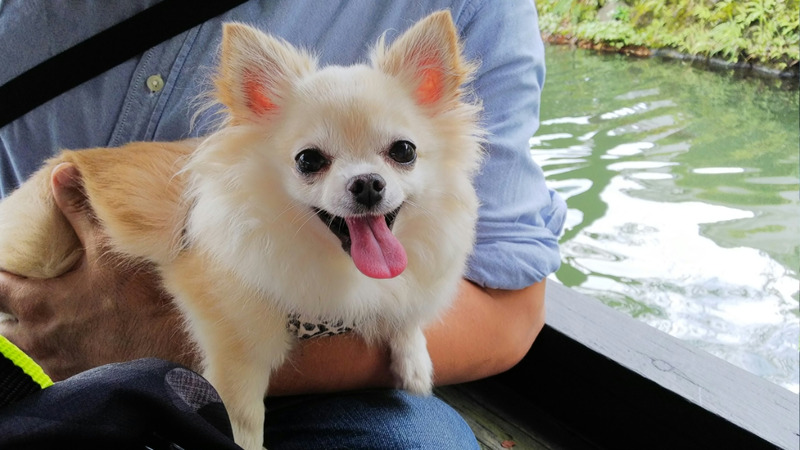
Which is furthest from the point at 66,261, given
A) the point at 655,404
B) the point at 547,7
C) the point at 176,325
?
the point at 547,7

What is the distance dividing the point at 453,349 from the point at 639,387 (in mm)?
483

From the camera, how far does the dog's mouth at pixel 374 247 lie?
0.83 m

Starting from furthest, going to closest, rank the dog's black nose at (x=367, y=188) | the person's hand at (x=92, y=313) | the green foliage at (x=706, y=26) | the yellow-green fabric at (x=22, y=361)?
the green foliage at (x=706, y=26) < the person's hand at (x=92, y=313) < the dog's black nose at (x=367, y=188) < the yellow-green fabric at (x=22, y=361)

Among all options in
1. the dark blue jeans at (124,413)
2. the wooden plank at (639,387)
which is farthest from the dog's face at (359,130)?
the wooden plank at (639,387)

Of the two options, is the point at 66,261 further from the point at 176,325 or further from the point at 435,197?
the point at 435,197

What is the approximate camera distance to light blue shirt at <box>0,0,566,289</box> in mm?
1248

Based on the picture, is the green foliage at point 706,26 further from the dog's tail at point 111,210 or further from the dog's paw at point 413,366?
the dog's tail at point 111,210

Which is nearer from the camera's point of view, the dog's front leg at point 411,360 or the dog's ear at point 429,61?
the dog's ear at point 429,61

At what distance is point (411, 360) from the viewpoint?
1195 millimetres

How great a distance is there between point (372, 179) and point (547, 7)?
1.77 meters

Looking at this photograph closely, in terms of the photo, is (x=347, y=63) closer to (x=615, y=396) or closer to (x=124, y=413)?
(x=124, y=413)

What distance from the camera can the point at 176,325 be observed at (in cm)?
116

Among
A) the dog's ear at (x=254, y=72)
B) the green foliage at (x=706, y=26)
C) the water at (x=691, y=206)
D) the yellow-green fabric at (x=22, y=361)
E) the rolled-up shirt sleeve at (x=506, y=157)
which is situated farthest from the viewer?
the water at (x=691, y=206)

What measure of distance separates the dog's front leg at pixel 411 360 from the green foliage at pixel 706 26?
1200mm
